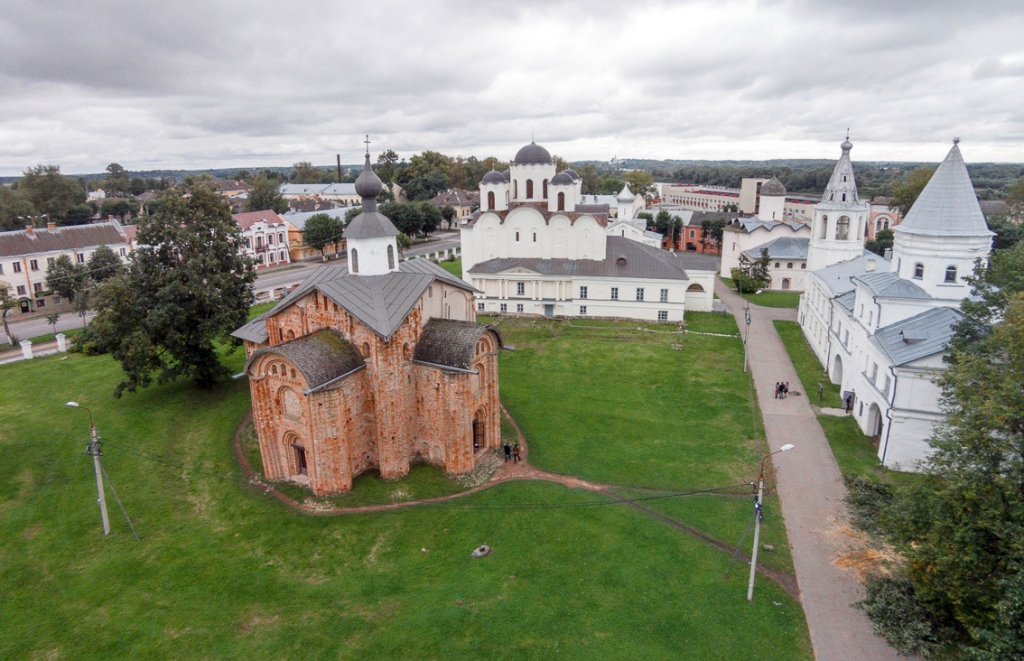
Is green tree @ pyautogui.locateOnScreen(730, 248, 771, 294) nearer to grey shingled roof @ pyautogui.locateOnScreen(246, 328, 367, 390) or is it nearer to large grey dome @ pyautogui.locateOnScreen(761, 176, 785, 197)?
large grey dome @ pyautogui.locateOnScreen(761, 176, 785, 197)

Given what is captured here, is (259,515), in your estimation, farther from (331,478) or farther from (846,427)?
(846,427)

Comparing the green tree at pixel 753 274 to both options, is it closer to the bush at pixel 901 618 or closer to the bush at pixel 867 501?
the bush at pixel 867 501

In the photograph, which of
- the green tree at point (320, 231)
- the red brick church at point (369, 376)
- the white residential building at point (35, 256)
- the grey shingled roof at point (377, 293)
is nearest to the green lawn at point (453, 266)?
the green tree at point (320, 231)

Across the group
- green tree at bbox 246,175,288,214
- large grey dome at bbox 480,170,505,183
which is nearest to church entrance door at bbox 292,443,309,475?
large grey dome at bbox 480,170,505,183

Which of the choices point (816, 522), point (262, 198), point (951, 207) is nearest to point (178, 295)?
point (816, 522)

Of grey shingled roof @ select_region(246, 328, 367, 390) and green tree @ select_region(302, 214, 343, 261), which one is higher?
green tree @ select_region(302, 214, 343, 261)

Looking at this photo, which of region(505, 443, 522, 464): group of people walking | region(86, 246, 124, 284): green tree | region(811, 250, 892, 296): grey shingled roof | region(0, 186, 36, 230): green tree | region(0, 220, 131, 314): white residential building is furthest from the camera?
region(0, 186, 36, 230): green tree
